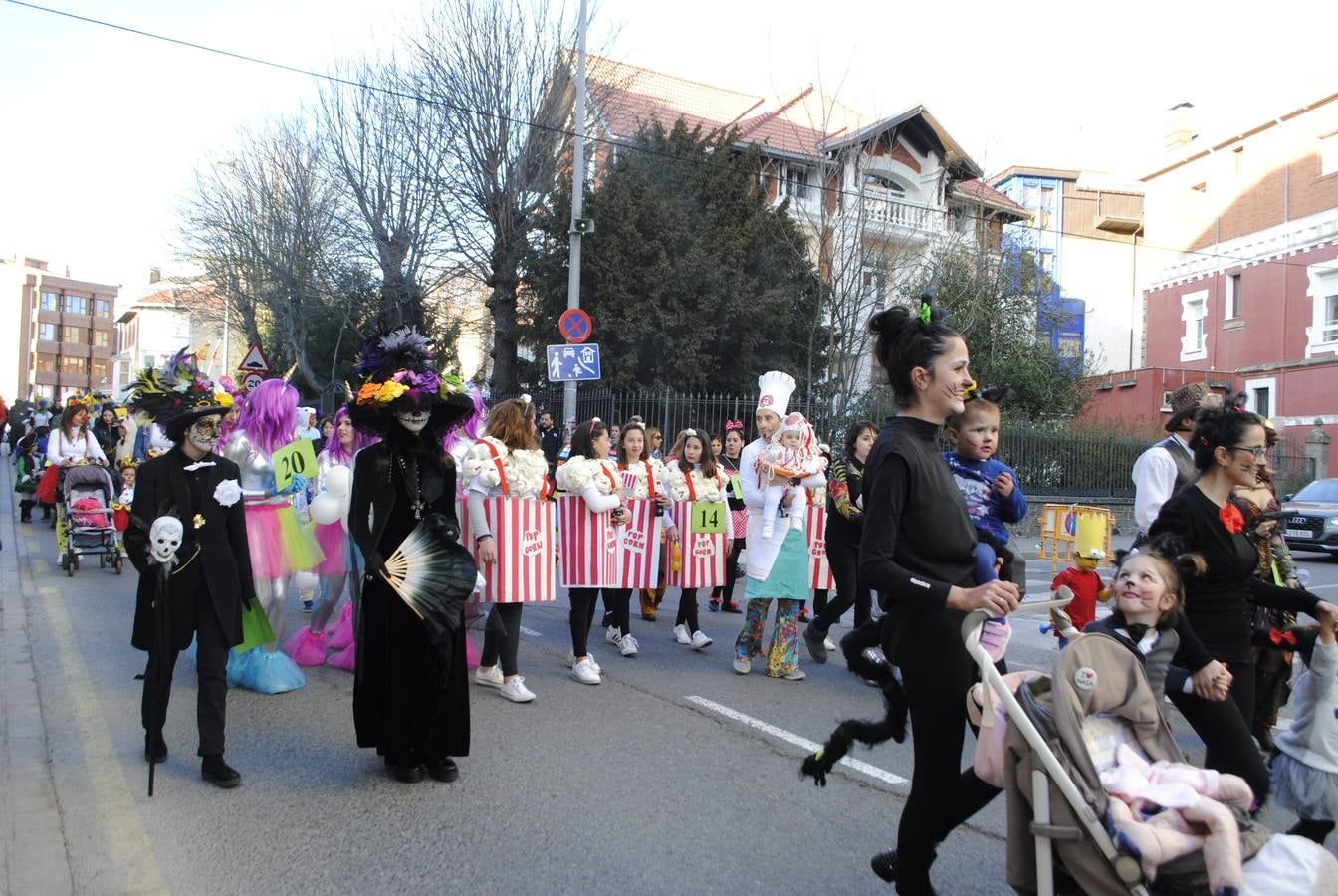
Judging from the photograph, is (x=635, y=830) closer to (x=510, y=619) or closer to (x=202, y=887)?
(x=202, y=887)

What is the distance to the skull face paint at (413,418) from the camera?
505 centimetres

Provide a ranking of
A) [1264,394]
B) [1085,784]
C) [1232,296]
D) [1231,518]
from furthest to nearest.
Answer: [1232,296] < [1264,394] < [1231,518] < [1085,784]

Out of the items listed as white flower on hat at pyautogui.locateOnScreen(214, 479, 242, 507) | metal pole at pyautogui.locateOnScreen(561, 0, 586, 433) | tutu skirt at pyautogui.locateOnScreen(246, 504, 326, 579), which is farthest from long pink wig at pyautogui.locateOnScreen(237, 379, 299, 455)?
metal pole at pyautogui.locateOnScreen(561, 0, 586, 433)

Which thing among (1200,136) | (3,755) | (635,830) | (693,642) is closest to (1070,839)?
(635,830)

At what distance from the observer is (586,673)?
713cm

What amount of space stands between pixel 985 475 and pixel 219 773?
12.8ft

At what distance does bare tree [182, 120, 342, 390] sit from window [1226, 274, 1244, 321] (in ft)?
90.9

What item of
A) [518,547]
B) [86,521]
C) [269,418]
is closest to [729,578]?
[518,547]

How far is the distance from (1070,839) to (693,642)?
5960 mm

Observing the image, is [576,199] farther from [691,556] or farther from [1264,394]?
[1264,394]

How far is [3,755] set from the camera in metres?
5.19

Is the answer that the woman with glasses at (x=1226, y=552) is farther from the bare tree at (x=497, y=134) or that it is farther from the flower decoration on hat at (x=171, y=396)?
the bare tree at (x=497, y=134)

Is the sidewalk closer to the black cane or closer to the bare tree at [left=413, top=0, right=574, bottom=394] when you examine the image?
the black cane

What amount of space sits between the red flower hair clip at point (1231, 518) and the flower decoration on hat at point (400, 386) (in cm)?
348
